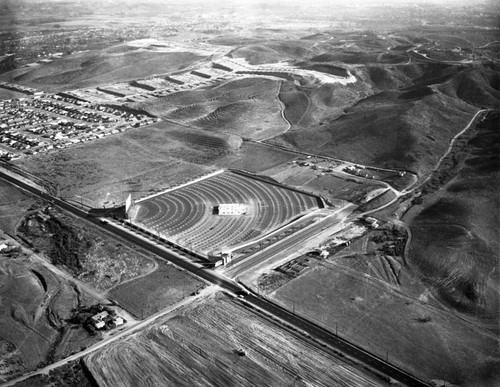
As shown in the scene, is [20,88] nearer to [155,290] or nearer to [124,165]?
[124,165]

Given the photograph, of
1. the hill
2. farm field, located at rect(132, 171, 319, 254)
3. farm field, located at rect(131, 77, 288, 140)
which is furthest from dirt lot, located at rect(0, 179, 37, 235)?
the hill

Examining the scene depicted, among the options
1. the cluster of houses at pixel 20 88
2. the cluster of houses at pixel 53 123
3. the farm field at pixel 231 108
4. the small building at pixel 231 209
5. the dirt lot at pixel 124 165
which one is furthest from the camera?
the cluster of houses at pixel 20 88

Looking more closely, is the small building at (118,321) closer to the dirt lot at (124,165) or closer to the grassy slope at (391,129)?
the dirt lot at (124,165)

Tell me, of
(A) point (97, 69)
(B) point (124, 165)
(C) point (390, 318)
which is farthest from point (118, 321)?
(A) point (97, 69)

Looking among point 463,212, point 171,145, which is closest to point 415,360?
point 463,212

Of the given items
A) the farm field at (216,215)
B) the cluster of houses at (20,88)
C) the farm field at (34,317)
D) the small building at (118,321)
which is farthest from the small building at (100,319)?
the cluster of houses at (20,88)

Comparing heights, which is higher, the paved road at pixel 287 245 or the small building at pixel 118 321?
the paved road at pixel 287 245
